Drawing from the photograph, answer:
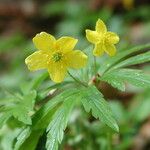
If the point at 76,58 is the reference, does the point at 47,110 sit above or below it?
below

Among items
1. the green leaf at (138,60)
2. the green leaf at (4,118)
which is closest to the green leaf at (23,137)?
the green leaf at (4,118)

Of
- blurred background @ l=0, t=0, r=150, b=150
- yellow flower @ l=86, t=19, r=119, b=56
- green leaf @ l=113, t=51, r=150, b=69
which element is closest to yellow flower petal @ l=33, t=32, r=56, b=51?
yellow flower @ l=86, t=19, r=119, b=56

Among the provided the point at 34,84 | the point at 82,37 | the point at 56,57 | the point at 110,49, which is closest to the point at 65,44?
the point at 56,57

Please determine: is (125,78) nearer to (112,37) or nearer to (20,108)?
(112,37)

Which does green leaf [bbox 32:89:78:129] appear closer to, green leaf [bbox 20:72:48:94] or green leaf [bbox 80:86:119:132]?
green leaf [bbox 80:86:119:132]

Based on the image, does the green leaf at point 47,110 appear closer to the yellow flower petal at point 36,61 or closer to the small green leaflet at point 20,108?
the small green leaflet at point 20,108

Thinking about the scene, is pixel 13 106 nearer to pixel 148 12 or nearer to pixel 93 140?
pixel 93 140
